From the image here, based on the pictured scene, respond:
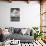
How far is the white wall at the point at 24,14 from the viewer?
15.1ft

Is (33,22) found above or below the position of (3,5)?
below

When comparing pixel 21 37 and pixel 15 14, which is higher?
pixel 15 14

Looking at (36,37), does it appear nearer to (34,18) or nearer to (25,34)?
(25,34)

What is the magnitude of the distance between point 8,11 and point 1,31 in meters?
0.85

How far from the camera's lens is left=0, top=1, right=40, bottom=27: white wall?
4613mm

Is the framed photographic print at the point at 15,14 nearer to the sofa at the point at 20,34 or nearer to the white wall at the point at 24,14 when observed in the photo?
the white wall at the point at 24,14

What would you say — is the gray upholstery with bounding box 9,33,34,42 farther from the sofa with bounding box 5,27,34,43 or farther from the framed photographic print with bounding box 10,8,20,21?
the framed photographic print with bounding box 10,8,20,21

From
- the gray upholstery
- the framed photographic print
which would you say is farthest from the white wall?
the gray upholstery

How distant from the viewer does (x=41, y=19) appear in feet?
→ 15.1

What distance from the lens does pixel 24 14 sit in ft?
15.3

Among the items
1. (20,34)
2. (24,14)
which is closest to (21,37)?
(20,34)

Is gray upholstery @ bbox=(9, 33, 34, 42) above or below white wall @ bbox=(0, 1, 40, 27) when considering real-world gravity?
below

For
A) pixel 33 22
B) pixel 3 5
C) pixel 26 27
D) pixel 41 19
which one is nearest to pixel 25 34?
pixel 26 27

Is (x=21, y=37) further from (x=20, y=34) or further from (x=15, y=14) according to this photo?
(x=15, y=14)
